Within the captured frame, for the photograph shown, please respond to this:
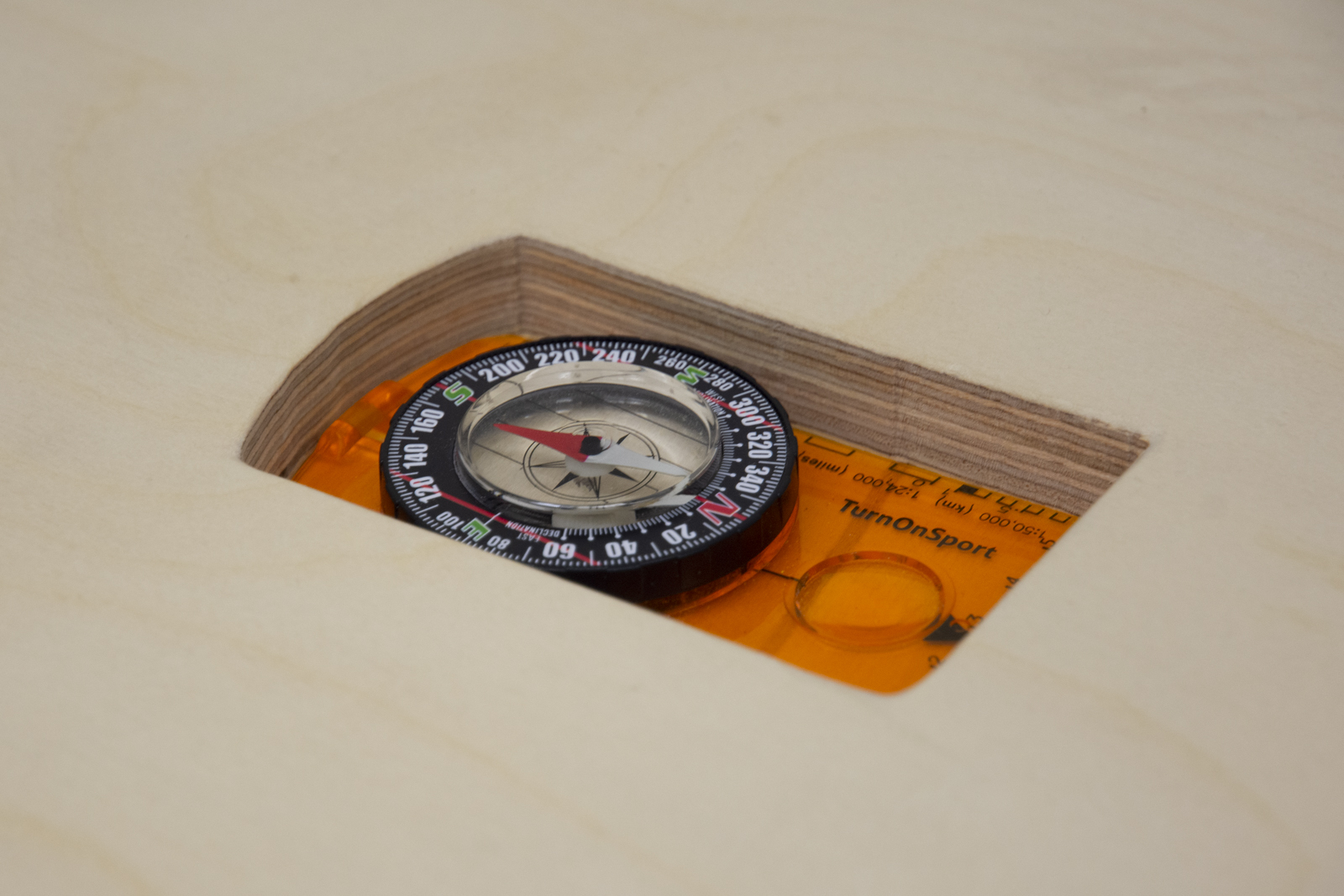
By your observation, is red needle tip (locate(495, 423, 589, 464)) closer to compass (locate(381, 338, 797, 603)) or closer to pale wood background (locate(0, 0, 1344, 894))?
compass (locate(381, 338, 797, 603))

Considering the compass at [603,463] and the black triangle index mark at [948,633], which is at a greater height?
the compass at [603,463]

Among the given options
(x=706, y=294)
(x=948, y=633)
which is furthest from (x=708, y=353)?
(x=948, y=633)

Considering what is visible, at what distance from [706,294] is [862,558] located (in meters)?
0.33

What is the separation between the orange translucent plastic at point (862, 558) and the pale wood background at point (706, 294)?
122mm

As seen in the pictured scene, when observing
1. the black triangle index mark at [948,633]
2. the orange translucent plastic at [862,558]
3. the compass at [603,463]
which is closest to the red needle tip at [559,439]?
the compass at [603,463]

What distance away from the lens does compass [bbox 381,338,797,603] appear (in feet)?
3.80

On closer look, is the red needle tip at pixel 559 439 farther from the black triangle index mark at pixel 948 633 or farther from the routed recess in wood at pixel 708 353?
the black triangle index mark at pixel 948 633

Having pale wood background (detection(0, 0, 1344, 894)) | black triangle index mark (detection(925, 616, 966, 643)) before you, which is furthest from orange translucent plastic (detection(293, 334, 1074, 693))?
pale wood background (detection(0, 0, 1344, 894))

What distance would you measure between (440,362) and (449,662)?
0.58 metres

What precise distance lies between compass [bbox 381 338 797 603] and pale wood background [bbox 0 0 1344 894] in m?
0.09

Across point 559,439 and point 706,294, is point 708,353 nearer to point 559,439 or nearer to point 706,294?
point 706,294

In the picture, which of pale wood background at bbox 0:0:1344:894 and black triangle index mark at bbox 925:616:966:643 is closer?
pale wood background at bbox 0:0:1344:894

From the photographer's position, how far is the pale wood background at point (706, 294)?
0.89 metres

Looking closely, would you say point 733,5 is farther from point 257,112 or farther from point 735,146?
point 257,112
